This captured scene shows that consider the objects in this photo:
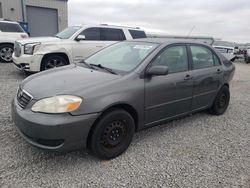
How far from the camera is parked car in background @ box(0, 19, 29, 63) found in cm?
912

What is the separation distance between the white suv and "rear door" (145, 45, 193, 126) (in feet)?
13.6

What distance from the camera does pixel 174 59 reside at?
3.72m

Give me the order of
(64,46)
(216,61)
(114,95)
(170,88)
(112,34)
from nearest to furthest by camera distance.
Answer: (114,95) → (170,88) → (216,61) → (64,46) → (112,34)

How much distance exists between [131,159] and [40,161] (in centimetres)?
A: 114

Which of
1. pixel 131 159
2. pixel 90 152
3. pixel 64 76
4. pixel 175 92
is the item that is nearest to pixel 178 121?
pixel 175 92

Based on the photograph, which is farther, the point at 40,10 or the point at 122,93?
the point at 40,10

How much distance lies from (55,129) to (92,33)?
579 cm

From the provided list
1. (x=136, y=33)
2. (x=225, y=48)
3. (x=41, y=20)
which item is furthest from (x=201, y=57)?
(x=41, y=20)

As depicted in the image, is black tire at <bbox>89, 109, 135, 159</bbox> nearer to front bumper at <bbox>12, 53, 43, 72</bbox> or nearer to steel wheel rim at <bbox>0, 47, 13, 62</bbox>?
front bumper at <bbox>12, 53, 43, 72</bbox>

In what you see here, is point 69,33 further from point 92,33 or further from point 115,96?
point 115,96


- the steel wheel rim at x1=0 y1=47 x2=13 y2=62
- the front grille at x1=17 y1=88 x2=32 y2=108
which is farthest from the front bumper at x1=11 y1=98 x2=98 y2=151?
the steel wheel rim at x1=0 y1=47 x2=13 y2=62

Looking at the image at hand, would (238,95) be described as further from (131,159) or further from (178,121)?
(131,159)

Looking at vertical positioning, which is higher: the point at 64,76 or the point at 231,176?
the point at 64,76

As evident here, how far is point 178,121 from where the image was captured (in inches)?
171
